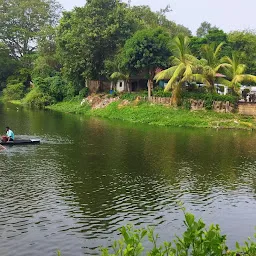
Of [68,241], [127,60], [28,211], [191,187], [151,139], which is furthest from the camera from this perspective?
[127,60]

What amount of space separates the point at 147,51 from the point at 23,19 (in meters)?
48.7

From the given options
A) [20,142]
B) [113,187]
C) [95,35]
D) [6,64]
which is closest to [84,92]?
[95,35]

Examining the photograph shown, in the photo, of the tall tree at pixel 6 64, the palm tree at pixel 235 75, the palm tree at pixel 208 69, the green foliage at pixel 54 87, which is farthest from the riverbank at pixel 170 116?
the tall tree at pixel 6 64

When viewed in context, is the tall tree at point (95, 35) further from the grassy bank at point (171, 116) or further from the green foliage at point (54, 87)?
the green foliage at point (54, 87)

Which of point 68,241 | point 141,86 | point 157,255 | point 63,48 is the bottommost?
point 68,241

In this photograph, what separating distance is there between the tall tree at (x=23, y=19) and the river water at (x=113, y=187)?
55.9 meters

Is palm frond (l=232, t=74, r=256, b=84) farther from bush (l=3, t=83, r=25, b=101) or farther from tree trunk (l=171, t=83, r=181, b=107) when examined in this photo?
bush (l=3, t=83, r=25, b=101)

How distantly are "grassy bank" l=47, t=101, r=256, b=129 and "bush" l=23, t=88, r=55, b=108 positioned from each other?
48.4 feet

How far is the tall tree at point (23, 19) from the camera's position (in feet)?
290

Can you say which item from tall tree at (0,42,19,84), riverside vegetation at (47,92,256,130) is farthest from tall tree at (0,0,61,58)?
riverside vegetation at (47,92,256,130)

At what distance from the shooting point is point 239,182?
929 inches

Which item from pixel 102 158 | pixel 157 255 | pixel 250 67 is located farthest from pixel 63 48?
pixel 157 255

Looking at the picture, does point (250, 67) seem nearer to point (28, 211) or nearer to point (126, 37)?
point (126, 37)

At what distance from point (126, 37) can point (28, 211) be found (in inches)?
1676
